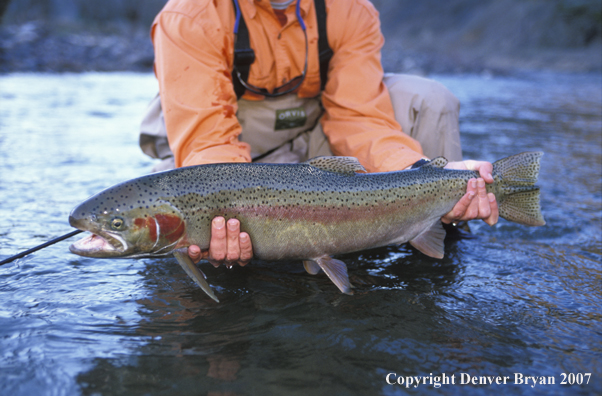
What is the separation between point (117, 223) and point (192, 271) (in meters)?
0.32

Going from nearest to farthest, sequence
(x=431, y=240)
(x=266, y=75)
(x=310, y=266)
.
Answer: (x=310, y=266) → (x=431, y=240) → (x=266, y=75)

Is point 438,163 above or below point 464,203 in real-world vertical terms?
above

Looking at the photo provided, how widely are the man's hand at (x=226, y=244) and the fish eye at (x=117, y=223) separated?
0.27 meters

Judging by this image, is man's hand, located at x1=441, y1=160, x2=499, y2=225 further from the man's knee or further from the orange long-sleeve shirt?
the man's knee

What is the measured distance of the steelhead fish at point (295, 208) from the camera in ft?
6.21

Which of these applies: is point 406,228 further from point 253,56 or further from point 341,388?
point 253,56

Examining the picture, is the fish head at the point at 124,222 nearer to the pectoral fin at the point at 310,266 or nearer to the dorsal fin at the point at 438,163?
the pectoral fin at the point at 310,266

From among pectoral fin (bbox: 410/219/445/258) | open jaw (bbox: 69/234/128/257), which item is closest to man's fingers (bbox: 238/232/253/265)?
open jaw (bbox: 69/234/128/257)

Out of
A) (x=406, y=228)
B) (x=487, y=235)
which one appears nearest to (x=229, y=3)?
(x=406, y=228)

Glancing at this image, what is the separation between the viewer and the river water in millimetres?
1639

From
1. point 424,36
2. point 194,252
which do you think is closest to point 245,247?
point 194,252

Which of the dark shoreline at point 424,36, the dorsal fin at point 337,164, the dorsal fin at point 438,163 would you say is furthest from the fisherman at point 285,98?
the dark shoreline at point 424,36

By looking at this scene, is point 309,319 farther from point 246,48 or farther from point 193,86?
point 246,48

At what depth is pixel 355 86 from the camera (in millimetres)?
2885
